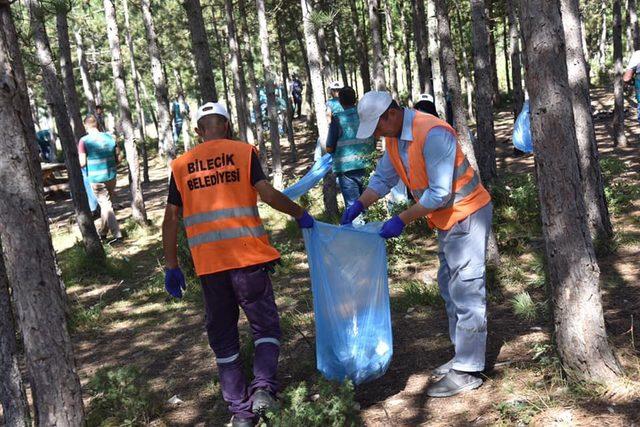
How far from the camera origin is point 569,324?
3.60m

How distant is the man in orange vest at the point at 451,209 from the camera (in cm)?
377

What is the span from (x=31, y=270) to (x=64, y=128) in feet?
18.5

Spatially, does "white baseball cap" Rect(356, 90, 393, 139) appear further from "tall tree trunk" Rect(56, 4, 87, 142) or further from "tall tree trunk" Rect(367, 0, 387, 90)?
"tall tree trunk" Rect(367, 0, 387, 90)

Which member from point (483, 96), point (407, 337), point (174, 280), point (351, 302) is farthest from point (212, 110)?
point (483, 96)

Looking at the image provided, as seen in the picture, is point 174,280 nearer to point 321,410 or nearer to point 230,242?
point 230,242

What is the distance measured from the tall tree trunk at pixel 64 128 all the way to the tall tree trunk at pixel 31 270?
186 inches

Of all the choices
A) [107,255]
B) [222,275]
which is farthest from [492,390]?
[107,255]

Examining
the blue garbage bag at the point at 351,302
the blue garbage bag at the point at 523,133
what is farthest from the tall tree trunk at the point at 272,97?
the blue garbage bag at the point at 351,302

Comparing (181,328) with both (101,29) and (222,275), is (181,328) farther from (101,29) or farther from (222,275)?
(101,29)

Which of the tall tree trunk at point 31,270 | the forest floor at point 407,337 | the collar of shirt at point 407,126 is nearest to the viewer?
the tall tree trunk at point 31,270

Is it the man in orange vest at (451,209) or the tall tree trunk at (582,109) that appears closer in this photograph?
the man in orange vest at (451,209)

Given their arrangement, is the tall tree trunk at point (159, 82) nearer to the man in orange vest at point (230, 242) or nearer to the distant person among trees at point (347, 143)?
the distant person among trees at point (347, 143)

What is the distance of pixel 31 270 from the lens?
2.96 m

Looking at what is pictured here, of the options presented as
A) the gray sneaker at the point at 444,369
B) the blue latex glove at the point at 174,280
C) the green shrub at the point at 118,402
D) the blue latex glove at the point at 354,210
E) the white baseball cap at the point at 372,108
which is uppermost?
the white baseball cap at the point at 372,108
